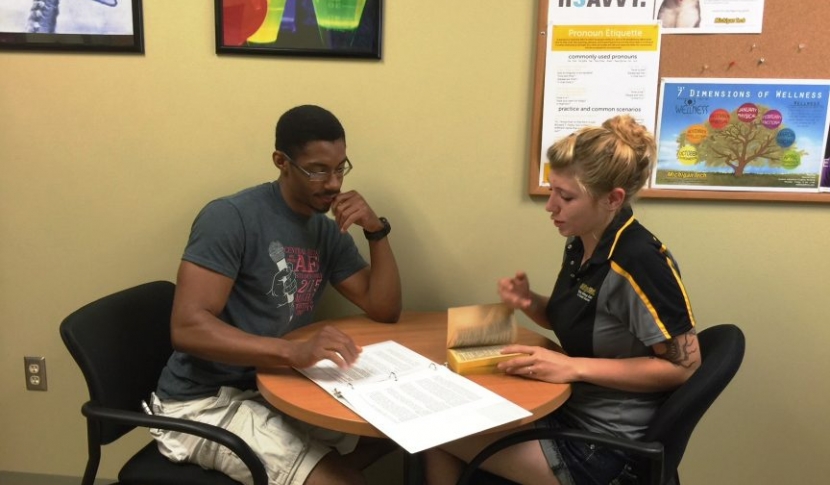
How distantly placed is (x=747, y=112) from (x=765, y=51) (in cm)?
18

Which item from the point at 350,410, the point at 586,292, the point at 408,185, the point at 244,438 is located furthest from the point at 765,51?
the point at 244,438

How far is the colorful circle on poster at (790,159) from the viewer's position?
1770 millimetres

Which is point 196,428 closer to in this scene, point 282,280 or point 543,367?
point 282,280

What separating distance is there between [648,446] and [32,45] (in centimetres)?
213

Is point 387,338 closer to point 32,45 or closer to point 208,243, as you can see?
point 208,243

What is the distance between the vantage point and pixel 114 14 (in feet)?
6.18

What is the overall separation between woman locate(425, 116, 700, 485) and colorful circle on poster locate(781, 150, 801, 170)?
700 mm

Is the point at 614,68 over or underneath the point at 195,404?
over

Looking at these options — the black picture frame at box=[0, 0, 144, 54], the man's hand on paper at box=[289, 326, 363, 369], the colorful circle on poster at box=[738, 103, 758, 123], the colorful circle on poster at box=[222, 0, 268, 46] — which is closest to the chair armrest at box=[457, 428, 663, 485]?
the man's hand on paper at box=[289, 326, 363, 369]

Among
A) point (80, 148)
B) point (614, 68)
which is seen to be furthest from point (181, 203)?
point (614, 68)

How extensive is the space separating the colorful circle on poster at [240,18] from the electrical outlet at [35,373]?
1.32 meters

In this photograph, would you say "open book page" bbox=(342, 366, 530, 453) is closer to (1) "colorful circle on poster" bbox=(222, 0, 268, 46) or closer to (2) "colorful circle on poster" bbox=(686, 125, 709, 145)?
(2) "colorful circle on poster" bbox=(686, 125, 709, 145)

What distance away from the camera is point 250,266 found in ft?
5.04

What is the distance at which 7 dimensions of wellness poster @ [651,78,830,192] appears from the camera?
68.8 inches
